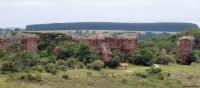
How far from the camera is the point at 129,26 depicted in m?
175

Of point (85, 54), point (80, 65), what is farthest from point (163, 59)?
point (80, 65)

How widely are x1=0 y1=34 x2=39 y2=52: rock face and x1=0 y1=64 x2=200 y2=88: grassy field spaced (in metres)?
12.2

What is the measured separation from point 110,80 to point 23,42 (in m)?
19.0

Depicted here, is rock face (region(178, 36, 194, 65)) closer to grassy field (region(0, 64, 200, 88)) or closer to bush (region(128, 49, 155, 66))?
bush (region(128, 49, 155, 66))

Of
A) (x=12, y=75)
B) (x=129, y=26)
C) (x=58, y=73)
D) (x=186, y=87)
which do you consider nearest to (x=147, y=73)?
(x=186, y=87)

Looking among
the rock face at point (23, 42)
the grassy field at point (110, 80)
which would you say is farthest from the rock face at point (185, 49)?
the rock face at point (23, 42)

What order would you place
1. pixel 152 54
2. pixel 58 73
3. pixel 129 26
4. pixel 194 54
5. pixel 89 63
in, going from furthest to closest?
pixel 129 26
pixel 194 54
pixel 152 54
pixel 89 63
pixel 58 73

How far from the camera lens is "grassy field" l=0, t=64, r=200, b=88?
4928cm

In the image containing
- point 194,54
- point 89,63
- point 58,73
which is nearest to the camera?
point 58,73

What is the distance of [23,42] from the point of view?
69.4 meters

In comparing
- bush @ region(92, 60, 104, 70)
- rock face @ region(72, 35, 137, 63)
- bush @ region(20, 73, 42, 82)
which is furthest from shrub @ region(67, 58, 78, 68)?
bush @ region(20, 73, 42, 82)

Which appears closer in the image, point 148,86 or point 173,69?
point 148,86

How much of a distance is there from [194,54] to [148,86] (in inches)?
845

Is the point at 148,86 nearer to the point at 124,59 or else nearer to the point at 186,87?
the point at 186,87
